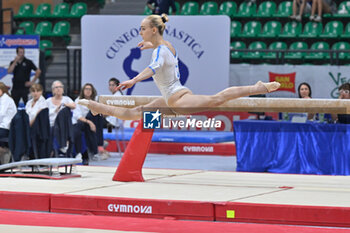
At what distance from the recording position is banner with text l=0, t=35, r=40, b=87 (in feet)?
38.2

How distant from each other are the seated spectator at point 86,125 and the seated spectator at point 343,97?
3264mm

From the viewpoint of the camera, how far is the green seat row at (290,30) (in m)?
13.7

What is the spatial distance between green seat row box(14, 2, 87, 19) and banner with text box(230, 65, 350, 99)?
17.4ft

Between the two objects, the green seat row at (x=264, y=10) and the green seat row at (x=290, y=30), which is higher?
the green seat row at (x=264, y=10)

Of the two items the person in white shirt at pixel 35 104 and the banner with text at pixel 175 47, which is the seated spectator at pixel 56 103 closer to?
the person in white shirt at pixel 35 104

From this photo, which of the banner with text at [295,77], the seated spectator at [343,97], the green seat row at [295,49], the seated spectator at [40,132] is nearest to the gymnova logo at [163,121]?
the seated spectator at [40,132]

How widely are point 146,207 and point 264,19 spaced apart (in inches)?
405

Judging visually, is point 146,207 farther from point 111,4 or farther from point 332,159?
point 111,4

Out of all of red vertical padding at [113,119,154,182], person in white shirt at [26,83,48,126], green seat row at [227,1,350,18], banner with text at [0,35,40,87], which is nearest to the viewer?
red vertical padding at [113,119,154,182]

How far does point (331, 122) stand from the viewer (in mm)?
8398

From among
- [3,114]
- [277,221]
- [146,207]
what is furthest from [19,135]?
[277,221]

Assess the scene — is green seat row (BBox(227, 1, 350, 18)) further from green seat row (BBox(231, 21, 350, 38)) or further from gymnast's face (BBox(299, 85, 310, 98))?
gymnast's face (BBox(299, 85, 310, 98))

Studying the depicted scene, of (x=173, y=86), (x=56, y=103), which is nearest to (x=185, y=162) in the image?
(x=56, y=103)

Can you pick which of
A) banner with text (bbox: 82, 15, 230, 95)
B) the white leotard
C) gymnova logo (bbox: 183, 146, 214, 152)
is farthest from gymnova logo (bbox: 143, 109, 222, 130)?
banner with text (bbox: 82, 15, 230, 95)
